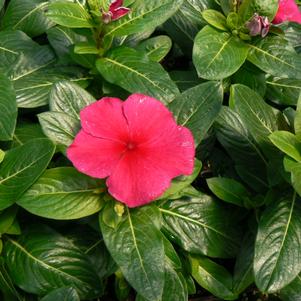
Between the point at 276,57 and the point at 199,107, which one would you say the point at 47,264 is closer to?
the point at 199,107

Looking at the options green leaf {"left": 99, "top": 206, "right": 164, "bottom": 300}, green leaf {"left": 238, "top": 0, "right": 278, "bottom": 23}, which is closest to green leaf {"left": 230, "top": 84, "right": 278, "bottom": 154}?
green leaf {"left": 238, "top": 0, "right": 278, "bottom": 23}

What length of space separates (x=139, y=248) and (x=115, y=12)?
66cm

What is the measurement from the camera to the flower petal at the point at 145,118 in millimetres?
1254

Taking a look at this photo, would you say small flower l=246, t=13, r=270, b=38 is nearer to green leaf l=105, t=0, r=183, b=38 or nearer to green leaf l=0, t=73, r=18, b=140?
green leaf l=105, t=0, r=183, b=38

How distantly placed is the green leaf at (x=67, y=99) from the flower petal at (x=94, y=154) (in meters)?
0.22

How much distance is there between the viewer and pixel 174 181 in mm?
1349

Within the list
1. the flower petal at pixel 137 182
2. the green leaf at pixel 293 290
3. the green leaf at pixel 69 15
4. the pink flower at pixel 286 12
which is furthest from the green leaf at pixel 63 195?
the pink flower at pixel 286 12

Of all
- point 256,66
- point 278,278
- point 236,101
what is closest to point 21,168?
point 236,101

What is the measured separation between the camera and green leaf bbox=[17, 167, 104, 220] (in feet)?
4.30

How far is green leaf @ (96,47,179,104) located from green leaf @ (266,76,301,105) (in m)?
0.50

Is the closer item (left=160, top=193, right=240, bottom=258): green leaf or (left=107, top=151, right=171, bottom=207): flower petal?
(left=107, top=151, right=171, bottom=207): flower petal

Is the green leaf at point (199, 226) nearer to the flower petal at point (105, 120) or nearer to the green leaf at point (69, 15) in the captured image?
the flower petal at point (105, 120)

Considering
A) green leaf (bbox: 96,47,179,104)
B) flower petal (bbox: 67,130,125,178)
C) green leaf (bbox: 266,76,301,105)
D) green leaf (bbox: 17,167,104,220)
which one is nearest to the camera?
flower petal (bbox: 67,130,125,178)

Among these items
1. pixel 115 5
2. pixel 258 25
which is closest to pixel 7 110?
pixel 115 5
